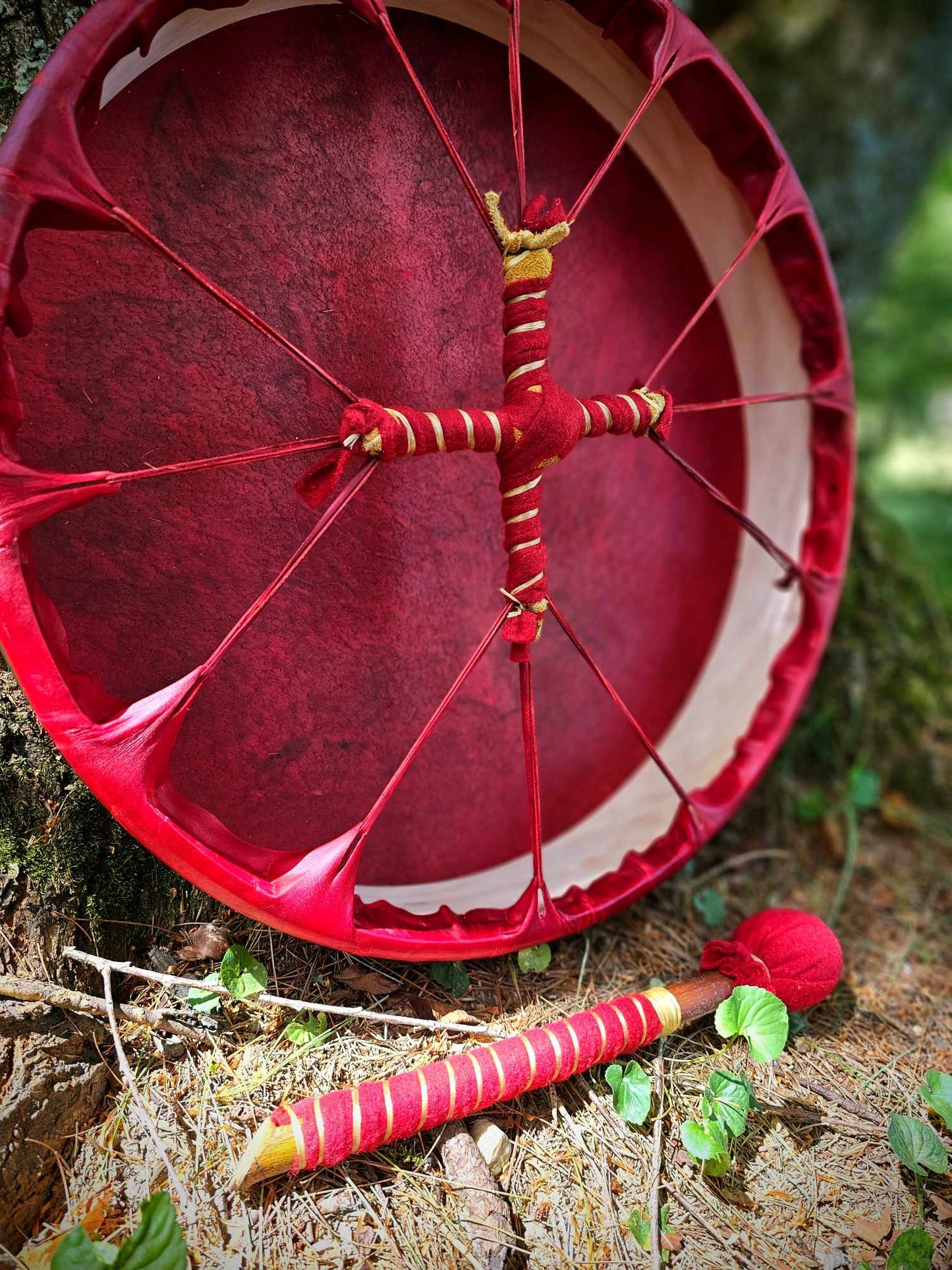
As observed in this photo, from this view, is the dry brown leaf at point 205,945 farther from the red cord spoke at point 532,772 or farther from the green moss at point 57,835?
the red cord spoke at point 532,772

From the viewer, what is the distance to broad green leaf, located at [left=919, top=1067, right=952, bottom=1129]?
1.29 m

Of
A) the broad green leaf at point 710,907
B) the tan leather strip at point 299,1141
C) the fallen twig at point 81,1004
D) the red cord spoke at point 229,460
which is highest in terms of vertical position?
the red cord spoke at point 229,460

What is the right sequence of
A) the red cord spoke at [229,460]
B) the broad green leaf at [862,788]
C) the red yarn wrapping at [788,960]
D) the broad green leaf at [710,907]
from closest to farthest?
the red cord spoke at [229,460], the red yarn wrapping at [788,960], the broad green leaf at [710,907], the broad green leaf at [862,788]

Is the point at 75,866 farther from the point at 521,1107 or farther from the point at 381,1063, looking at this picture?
the point at 521,1107

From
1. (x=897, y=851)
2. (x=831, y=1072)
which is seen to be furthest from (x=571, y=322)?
(x=897, y=851)

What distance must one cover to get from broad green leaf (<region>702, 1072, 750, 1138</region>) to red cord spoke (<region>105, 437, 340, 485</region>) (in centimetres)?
101


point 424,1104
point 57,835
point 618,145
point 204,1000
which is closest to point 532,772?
point 424,1104

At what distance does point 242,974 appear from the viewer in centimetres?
127

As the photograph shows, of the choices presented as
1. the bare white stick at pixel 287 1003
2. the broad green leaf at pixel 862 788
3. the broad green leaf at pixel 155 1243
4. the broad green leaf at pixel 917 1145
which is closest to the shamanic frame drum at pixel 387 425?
the bare white stick at pixel 287 1003

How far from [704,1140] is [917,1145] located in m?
0.30

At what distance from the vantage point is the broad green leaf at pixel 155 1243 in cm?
97

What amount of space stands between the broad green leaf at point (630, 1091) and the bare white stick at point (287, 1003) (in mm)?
166

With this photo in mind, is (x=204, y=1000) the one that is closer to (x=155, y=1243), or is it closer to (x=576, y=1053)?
(x=155, y=1243)

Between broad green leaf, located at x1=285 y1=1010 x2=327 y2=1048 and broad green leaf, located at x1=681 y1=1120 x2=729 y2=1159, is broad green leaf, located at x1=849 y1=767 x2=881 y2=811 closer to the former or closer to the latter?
broad green leaf, located at x1=681 y1=1120 x2=729 y2=1159
